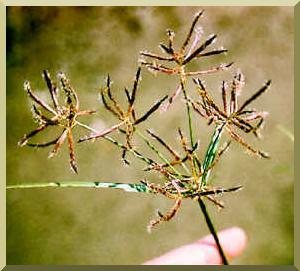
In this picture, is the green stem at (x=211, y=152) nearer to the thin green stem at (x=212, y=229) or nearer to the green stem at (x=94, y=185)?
the thin green stem at (x=212, y=229)

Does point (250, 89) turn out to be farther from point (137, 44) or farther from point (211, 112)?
point (137, 44)

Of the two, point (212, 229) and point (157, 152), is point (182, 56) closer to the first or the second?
point (157, 152)

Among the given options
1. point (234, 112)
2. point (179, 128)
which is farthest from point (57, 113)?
point (234, 112)

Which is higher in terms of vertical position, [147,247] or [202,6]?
[202,6]

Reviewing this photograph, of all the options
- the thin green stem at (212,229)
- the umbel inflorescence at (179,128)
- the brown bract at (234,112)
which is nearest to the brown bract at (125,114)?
the umbel inflorescence at (179,128)

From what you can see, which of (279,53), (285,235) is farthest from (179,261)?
(279,53)

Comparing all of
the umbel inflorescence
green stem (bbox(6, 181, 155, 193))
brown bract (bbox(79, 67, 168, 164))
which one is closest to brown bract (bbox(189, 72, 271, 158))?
the umbel inflorescence

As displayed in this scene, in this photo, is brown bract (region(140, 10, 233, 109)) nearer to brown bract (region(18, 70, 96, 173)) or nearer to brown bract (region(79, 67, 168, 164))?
brown bract (region(79, 67, 168, 164))
